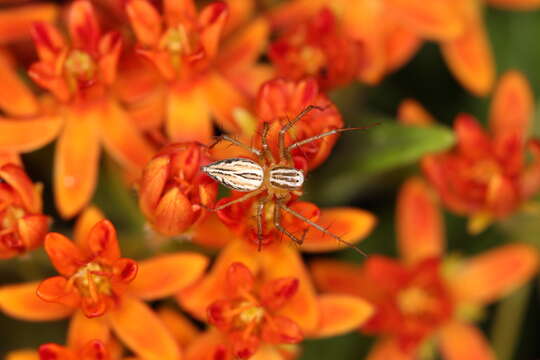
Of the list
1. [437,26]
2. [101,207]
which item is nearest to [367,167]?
[437,26]

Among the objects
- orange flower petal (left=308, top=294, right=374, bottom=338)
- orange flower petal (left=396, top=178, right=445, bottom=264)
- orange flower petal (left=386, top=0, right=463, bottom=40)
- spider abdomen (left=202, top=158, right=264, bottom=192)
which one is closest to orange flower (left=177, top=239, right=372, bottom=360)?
orange flower petal (left=308, top=294, right=374, bottom=338)

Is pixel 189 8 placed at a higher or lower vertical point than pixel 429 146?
higher

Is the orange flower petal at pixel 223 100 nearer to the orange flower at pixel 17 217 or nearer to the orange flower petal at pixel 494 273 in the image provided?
the orange flower at pixel 17 217

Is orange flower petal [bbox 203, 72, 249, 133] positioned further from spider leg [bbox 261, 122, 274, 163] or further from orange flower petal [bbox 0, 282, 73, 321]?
orange flower petal [bbox 0, 282, 73, 321]

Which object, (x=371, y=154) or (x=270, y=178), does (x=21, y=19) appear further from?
(x=371, y=154)

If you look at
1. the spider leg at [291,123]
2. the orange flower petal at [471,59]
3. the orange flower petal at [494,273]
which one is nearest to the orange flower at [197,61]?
the spider leg at [291,123]

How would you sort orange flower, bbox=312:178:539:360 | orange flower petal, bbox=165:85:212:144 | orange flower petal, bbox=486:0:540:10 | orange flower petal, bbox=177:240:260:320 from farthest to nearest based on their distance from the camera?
orange flower petal, bbox=486:0:540:10 < orange flower, bbox=312:178:539:360 < orange flower petal, bbox=165:85:212:144 < orange flower petal, bbox=177:240:260:320

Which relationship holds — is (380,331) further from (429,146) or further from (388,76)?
(388,76)
